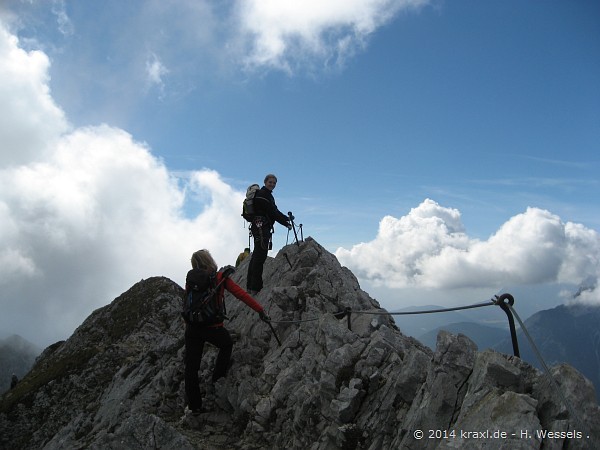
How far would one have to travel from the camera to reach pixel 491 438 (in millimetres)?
6195

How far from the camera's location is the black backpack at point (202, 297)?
11688 mm

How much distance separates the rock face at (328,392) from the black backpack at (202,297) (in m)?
2.99

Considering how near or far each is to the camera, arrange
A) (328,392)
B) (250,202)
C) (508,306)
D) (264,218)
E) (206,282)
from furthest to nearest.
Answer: (264,218) < (250,202) < (206,282) < (328,392) < (508,306)

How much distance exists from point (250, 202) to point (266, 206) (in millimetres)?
803

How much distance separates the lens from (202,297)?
11.7 meters

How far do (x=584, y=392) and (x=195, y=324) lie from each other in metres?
10.1

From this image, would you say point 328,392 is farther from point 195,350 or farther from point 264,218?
point 264,218

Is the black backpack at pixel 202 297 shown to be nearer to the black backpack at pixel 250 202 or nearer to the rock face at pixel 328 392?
the rock face at pixel 328 392

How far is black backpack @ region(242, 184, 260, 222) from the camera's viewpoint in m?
17.9

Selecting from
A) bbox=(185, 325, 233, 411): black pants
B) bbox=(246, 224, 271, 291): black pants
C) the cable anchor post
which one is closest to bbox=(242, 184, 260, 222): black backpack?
bbox=(246, 224, 271, 291): black pants

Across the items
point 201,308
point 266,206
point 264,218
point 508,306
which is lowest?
point 508,306

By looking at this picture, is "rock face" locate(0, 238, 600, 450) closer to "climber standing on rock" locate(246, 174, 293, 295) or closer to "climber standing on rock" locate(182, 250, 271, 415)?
"climber standing on rock" locate(182, 250, 271, 415)

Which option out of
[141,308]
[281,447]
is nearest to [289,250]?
[281,447]

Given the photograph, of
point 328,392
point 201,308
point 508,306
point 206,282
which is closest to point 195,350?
point 201,308
